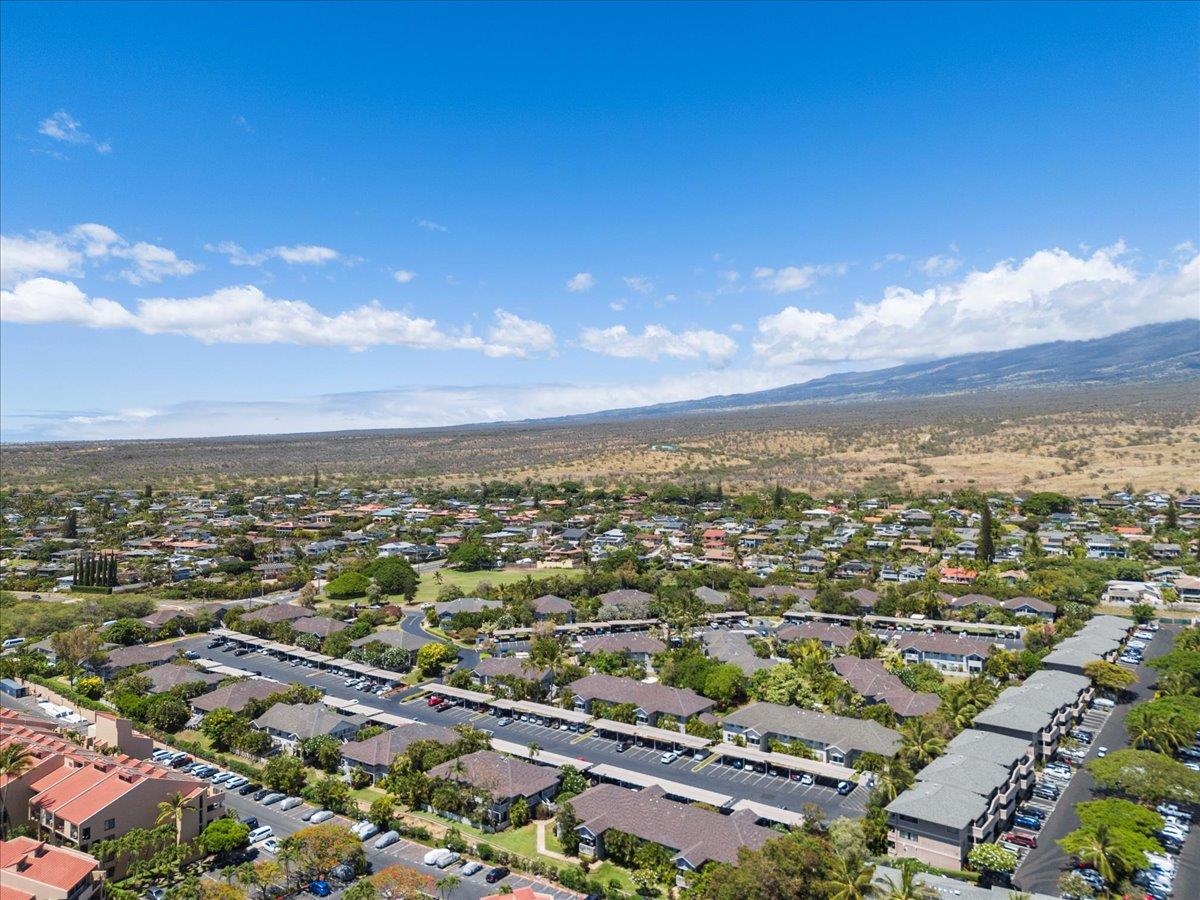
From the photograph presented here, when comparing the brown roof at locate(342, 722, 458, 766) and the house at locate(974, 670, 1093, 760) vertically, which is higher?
the brown roof at locate(342, 722, 458, 766)

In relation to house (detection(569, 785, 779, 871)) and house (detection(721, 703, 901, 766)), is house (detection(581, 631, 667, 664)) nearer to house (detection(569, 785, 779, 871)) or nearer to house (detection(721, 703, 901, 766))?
house (detection(721, 703, 901, 766))

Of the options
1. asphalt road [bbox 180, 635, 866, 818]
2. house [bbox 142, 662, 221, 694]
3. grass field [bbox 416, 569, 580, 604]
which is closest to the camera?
asphalt road [bbox 180, 635, 866, 818]

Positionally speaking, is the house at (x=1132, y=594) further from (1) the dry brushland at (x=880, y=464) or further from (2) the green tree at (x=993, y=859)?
(1) the dry brushland at (x=880, y=464)

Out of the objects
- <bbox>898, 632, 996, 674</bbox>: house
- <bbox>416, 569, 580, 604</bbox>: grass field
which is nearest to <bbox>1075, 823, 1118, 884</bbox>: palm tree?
<bbox>898, 632, 996, 674</bbox>: house

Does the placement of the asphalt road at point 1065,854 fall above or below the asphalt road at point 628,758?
below

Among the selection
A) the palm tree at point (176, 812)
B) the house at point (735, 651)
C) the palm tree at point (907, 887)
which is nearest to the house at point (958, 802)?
the palm tree at point (907, 887)

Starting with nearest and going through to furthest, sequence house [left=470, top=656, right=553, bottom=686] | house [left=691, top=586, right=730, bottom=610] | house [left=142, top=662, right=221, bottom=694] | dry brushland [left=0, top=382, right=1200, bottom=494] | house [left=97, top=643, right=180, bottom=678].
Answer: house [left=142, top=662, right=221, bottom=694] < house [left=470, top=656, right=553, bottom=686] < house [left=97, top=643, right=180, bottom=678] < house [left=691, top=586, right=730, bottom=610] < dry brushland [left=0, top=382, right=1200, bottom=494]

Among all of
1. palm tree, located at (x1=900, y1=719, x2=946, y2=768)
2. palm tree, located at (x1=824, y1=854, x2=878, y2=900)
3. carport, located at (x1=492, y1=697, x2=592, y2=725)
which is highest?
palm tree, located at (x1=824, y1=854, x2=878, y2=900)

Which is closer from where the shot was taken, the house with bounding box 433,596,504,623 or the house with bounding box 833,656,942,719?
the house with bounding box 833,656,942,719

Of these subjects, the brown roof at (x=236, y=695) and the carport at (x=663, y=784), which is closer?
the carport at (x=663, y=784)
